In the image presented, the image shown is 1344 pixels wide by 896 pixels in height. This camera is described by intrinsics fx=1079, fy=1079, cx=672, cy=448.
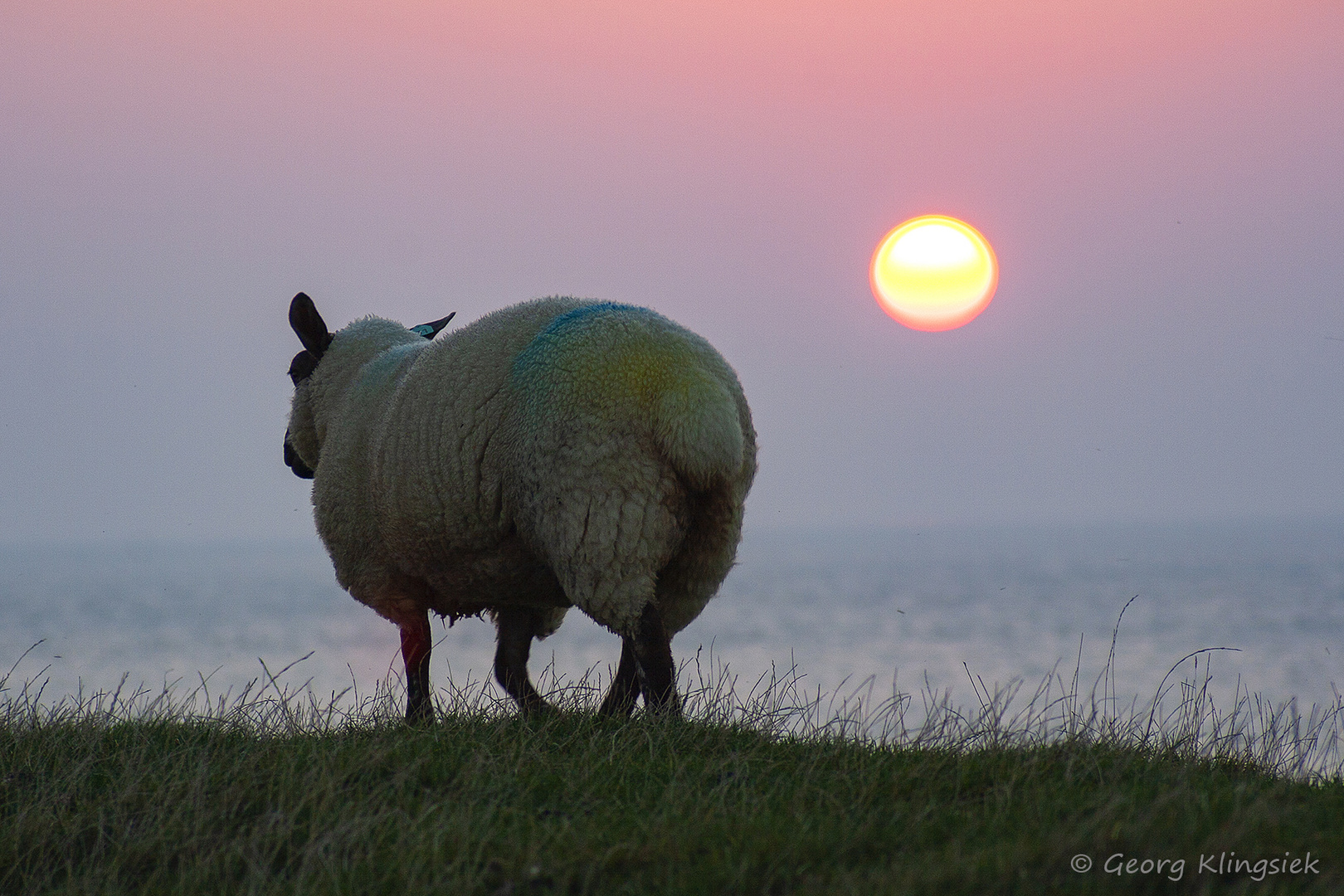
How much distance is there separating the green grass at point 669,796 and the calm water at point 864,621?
483 mm

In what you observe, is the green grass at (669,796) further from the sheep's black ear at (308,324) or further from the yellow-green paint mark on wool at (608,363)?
the sheep's black ear at (308,324)

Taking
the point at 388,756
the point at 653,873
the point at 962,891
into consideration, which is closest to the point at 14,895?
the point at 388,756

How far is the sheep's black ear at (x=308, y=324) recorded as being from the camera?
6.02 meters

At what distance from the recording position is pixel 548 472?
408 cm

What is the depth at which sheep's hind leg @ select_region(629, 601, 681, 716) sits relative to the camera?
4.10m

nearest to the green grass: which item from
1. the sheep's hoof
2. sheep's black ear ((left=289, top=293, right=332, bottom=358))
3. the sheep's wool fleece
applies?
the sheep's hoof

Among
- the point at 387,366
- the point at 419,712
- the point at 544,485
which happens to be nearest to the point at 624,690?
the point at 419,712

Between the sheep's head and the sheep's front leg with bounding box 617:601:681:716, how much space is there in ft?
9.47

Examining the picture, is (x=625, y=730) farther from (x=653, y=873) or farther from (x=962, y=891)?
(x=962, y=891)

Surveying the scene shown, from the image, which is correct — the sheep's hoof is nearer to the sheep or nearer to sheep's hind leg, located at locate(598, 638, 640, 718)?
the sheep

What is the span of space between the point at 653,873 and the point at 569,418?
192 cm

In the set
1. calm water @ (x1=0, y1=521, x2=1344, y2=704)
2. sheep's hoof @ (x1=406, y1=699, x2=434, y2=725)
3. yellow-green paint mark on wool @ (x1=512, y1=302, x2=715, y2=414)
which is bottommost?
calm water @ (x1=0, y1=521, x2=1344, y2=704)

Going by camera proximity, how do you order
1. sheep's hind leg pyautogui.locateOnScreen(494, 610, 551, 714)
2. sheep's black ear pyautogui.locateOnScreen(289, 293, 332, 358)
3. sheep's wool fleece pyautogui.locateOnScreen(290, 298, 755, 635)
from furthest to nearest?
sheep's black ear pyautogui.locateOnScreen(289, 293, 332, 358) < sheep's hind leg pyautogui.locateOnScreen(494, 610, 551, 714) < sheep's wool fleece pyautogui.locateOnScreen(290, 298, 755, 635)

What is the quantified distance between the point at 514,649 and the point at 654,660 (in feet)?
4.47
